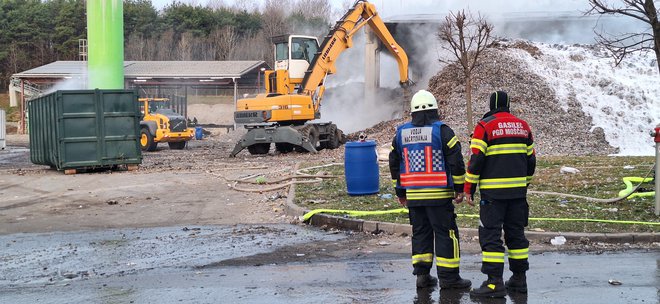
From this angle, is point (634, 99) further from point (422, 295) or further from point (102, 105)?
point (422, 295)

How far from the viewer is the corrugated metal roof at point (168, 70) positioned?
53.7 meters

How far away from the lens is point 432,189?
22.2 ft

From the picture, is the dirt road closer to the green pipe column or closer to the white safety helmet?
the white safety helmet

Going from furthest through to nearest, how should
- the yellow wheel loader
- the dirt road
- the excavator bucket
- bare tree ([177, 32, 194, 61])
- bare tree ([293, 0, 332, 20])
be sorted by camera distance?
bare tree ([293, 0, 332, 20]) < bare tree ([177, 32, 194, 61]) < the yellow wheel loader < the excavator bucket < the dirt road

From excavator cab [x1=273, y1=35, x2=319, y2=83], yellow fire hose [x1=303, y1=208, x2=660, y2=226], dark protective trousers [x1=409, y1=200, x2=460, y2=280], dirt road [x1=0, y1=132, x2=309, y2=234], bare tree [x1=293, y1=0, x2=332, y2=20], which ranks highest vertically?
bare tree [x1=293, y1=0, x2=332, y2=20]

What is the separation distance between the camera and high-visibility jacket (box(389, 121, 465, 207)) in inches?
266

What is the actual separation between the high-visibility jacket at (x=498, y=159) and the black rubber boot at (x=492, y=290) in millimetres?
757

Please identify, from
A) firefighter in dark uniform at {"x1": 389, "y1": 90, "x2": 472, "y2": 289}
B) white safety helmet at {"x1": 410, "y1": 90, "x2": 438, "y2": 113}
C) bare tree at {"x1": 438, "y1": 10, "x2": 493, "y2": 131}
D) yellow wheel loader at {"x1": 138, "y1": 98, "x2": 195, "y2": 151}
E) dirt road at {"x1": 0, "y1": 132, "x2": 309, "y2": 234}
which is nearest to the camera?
firefighter in dark uniform at {"x1": 389, "y1": 90, "x2": 472, "y2": 289}

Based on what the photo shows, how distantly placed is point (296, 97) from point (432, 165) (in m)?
19.0

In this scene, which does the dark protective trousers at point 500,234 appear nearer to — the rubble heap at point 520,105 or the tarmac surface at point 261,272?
the tarmac surface at point 261,272

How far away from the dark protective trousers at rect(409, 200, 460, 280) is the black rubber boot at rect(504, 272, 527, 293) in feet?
1.60

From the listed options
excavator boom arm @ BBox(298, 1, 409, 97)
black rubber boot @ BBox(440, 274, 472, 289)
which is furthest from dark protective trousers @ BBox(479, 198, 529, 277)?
excavator boom arm @ BBox(298, 1, 409, 97)

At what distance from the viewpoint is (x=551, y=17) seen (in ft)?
122

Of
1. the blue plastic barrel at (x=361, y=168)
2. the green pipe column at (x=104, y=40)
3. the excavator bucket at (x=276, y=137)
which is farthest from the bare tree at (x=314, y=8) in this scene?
the blue plastic barrel at (x=361, y=168)
